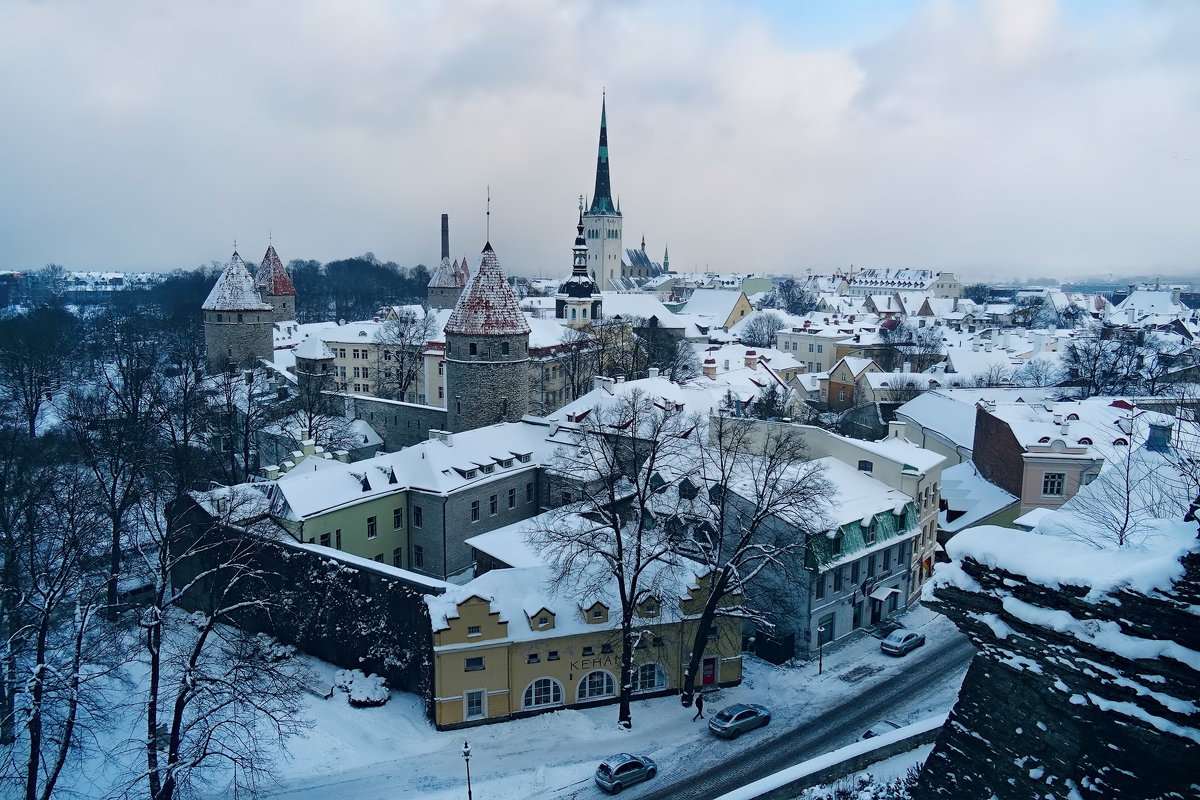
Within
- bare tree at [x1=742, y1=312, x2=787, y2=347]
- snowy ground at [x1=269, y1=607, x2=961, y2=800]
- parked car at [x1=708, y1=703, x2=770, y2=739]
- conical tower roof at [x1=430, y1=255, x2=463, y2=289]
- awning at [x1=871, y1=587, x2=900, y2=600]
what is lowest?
snowy ground at [x1=269, y1=607, x2=961, y2=800]

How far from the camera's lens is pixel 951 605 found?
6.29 meters

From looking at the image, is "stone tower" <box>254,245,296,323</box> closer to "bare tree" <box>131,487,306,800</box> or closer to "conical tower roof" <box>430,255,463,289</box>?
"conical tower roof" <box>430,255,463,289</box>

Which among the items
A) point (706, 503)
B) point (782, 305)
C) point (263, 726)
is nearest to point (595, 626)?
point (706, 503)

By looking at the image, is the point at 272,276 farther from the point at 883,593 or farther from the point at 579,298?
the point at 883,593

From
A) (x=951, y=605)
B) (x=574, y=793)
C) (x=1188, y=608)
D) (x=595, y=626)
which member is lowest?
(x=574, y=793)

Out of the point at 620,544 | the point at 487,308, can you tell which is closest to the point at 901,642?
the point at 620,544

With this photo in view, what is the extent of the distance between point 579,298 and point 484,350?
114 feet

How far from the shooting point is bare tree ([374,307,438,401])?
5188 centimetres

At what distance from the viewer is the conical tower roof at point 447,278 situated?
65062 millimetres

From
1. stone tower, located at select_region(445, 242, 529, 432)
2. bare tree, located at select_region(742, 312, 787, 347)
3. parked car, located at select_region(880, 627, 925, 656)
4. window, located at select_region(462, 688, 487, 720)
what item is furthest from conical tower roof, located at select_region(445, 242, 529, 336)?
bare tree, located at select_region(742, 312, 787, 347)

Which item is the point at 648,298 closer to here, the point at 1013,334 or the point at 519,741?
the point at 1013,334

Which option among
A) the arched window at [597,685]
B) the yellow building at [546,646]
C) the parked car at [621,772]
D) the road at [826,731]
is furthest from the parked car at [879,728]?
the arched window at [597,685]

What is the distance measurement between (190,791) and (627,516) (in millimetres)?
12564

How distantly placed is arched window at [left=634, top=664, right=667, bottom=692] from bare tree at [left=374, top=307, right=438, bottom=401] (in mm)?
33087
